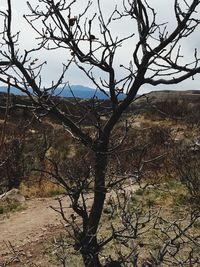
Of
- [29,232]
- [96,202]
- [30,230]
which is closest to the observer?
[96,202]

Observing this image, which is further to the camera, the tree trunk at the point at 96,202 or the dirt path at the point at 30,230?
the dirt path at the point at 30,230

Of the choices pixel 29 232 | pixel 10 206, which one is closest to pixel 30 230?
pixel 29 232

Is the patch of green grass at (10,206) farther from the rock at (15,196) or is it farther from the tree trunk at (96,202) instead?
the tree trunk at (96,202)

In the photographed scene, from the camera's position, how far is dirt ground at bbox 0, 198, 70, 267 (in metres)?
6.89

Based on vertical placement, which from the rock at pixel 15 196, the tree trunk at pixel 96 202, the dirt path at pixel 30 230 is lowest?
the dirt path at pixel 30 230

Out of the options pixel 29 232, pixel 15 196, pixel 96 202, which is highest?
pixel 96 202

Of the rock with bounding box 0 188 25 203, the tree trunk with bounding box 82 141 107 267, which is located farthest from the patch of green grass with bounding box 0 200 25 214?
the tree trunk with bounding box 82 141 107 267

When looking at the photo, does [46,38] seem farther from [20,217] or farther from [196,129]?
[196,129]

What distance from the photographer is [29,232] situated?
8.24m

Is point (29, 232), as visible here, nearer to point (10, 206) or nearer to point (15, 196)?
point (10, 206)

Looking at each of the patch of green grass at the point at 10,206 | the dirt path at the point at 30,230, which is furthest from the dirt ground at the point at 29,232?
the patch of green grass at the point at 10,206

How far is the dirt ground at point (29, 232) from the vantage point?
6895 millimetres

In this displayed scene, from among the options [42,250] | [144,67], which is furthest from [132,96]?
[42,250]

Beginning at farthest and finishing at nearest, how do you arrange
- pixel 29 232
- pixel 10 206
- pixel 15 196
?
pixel 15 196
pixel 10 206
pixel 29 232
